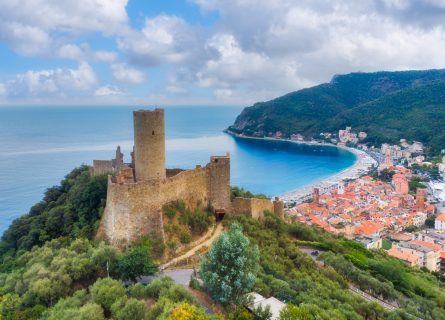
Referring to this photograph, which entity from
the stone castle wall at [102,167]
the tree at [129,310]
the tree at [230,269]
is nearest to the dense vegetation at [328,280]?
the tree at [230,269]

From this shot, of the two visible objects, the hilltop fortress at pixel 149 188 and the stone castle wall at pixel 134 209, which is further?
the hilltop fortress at pixel 149 188

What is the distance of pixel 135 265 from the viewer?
15.2 metres

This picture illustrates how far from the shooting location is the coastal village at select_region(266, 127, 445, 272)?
44.2 metres

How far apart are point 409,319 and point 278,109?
5806 inches

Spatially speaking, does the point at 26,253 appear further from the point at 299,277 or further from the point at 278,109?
the point at 278,109

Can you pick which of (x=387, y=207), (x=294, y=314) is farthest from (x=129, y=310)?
(x=387, y=207)

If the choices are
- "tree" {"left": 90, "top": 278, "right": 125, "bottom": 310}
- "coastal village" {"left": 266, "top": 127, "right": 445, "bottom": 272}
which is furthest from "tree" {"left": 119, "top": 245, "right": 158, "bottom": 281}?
"coastal village" {"left": 266, "top": 127, "right": 445, "bottom": 272}

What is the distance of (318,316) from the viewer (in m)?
12.0

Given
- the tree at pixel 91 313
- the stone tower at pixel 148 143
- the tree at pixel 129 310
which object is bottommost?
the tree at pixel 91 313

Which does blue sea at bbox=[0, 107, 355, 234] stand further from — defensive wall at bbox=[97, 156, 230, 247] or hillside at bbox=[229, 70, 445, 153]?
defensive wall at bbox=[97, 156, 230, 247]

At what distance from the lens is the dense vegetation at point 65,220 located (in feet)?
66.7

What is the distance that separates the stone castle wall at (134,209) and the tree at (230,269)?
4618mm

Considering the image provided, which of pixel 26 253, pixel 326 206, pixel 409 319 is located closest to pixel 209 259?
pixel 409 319

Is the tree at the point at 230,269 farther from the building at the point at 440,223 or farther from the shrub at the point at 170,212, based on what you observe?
the building at the point at 440,223
